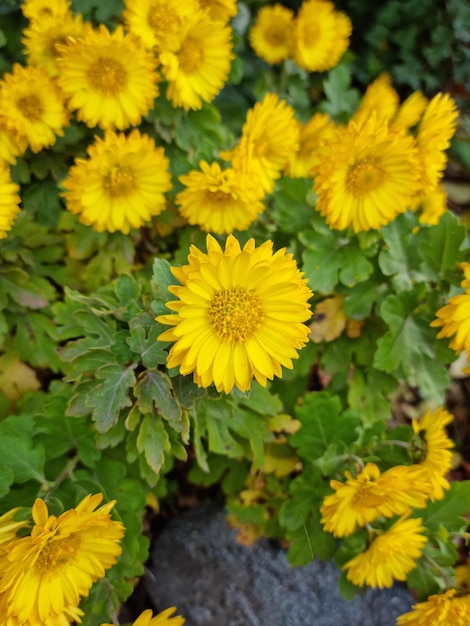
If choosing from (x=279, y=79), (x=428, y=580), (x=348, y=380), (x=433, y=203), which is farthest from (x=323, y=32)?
(x=428, y=580)

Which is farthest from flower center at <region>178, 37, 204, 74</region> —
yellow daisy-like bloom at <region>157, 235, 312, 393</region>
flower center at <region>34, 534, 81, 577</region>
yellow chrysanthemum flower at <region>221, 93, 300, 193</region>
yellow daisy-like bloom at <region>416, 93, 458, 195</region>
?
flower center at <region>34, 534, 81, 577</region>

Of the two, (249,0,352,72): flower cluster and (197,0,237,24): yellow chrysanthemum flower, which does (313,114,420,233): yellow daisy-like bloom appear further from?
(249,0,352,72): flower cluster

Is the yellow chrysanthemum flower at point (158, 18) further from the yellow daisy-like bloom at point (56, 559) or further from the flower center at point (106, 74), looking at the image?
the yellow daisy-like bloom at point (56, 559)

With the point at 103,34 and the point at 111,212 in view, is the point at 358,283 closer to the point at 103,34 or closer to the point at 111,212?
the point at 111,212

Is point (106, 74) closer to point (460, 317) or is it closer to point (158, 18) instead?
→ point (158, 18)

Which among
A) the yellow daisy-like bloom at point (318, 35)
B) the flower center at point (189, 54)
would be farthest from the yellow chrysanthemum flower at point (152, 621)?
the yellow daisy-like bloom at point (318, 35)

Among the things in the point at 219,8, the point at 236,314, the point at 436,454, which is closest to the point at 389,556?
the point at 436,454
